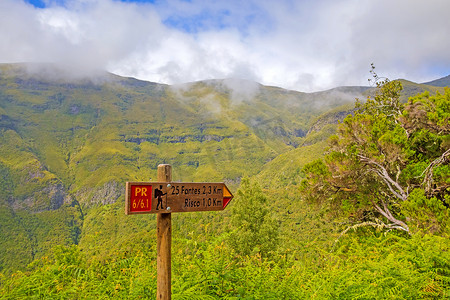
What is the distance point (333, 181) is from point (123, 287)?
1040 centimetres

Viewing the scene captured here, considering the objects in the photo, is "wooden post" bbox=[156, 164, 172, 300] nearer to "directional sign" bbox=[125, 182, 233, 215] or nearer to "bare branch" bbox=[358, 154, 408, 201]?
"directional sign" bbox=[125, 182, 233, 215]

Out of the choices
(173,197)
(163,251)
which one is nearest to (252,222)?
(163,251)

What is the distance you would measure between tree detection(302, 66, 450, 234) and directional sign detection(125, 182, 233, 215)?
792cm

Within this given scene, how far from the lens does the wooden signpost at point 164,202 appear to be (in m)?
3.20

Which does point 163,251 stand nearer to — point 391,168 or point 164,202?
point 164,202

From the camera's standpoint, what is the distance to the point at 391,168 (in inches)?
457

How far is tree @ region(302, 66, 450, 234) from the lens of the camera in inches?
386

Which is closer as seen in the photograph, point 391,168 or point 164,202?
point 164,202

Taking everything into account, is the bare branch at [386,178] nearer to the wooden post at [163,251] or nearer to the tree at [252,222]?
the wooden post at [163,251]

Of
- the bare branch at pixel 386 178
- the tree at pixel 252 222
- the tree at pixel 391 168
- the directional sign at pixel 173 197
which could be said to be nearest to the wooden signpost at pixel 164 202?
the directional sign at pixel 173 197

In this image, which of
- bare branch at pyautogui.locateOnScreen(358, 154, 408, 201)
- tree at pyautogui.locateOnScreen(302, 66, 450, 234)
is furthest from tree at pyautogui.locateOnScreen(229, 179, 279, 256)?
bare branch at pyautogui.locateOnScreen(358, 154, 408, 201)

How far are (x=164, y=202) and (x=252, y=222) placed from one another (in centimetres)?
3042

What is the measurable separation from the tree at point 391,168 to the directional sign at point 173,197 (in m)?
7.92

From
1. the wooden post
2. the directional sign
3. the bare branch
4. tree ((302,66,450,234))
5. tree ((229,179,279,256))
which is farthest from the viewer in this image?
tree ((229,179,279,256))
